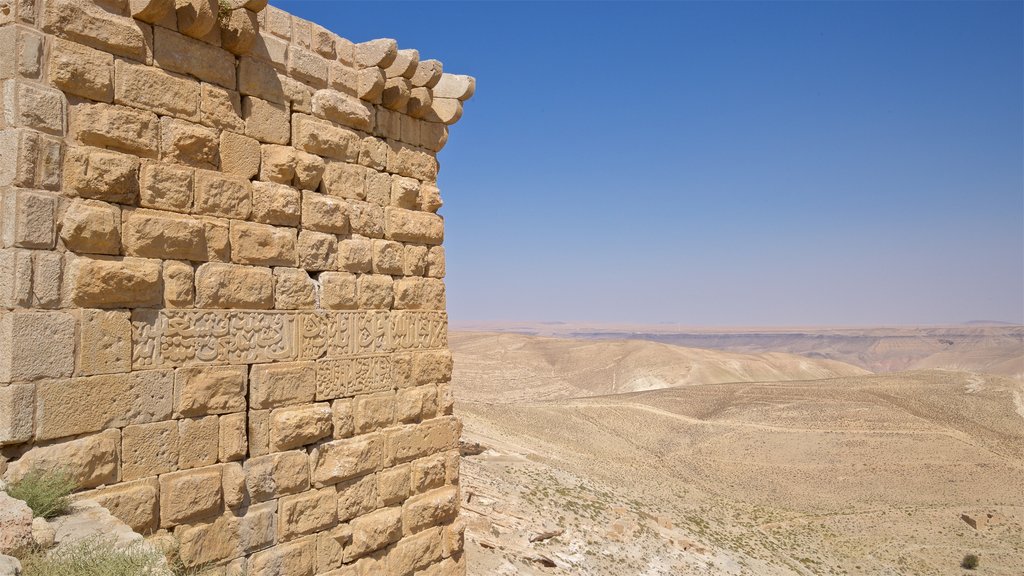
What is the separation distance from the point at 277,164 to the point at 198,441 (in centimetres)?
198

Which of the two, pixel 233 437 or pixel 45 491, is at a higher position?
pixel 233 437

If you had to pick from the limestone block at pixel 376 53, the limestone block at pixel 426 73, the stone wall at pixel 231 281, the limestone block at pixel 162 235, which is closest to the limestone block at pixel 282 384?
the stone wall at pixel 231 281

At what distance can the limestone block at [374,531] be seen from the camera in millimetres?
5496

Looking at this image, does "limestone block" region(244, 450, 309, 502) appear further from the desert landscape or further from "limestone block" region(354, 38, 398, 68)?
the desert landscape

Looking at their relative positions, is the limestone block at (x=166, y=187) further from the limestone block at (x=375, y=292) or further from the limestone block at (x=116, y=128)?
the limestone block at (x=375, y=292)

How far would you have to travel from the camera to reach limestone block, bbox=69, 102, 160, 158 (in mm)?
3977

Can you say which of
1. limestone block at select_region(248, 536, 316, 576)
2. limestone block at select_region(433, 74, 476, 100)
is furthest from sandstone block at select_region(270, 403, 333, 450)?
limestone block at select_region(433, 74, 476, 100)

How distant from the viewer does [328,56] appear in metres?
5.52

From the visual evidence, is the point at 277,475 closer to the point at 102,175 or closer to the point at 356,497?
the point at 356,497

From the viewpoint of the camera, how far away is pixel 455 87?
21.3 ft

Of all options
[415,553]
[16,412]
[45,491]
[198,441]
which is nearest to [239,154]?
[198,441]

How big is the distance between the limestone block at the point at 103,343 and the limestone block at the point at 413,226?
2.31m

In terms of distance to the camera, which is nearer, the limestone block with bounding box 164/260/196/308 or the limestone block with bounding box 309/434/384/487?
the limestone block with bounding box 164/260/196/308

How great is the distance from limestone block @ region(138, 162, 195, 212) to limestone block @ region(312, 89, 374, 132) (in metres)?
1.23
